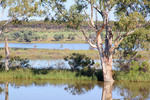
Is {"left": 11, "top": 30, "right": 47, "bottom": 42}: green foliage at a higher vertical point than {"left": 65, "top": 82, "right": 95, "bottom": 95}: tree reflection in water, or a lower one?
higher

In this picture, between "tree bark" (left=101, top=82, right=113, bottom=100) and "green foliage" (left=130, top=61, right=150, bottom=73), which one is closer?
"tree bark" (left=101, top=82, right=113, bottom=100)

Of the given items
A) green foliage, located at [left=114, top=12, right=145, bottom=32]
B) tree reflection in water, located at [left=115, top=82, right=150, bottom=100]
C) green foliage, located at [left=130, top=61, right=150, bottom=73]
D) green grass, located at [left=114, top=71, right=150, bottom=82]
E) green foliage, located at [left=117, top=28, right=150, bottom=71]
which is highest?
green foliage, located at [left=114, top=12, right=145, bottom=32]

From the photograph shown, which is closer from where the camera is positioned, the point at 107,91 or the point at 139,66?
the point at 107,91

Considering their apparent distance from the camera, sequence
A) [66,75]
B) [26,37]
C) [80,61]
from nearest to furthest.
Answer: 1. [66,75]
2. [80,61]
3. [26,37]

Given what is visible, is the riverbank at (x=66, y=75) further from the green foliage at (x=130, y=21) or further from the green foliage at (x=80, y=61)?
the green foliage at (x=130, y=21)

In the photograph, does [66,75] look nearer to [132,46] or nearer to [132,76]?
[132,76]

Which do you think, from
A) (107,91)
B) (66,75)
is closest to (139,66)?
(107,91)

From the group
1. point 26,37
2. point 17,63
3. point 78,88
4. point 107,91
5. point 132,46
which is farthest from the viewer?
point 26,37

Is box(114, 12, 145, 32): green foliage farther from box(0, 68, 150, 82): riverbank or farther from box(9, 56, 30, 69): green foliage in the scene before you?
box(9, 56, 30, 69): green foliage

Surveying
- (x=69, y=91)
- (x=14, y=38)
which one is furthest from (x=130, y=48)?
(x=14, y=38)

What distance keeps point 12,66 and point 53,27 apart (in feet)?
254

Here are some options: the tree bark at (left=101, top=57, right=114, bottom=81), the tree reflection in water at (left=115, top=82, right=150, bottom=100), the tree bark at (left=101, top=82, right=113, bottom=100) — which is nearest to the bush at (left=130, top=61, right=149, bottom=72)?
the tree reflection in water at (left=115, top=82, right=150, bottom=100)

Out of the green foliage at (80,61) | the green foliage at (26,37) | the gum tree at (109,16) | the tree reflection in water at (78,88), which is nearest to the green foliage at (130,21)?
the gum tree at (109,16)

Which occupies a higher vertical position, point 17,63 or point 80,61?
point 80,61
